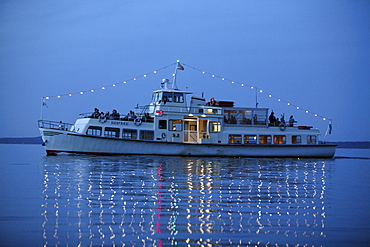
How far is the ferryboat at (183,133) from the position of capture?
3831 centimetres

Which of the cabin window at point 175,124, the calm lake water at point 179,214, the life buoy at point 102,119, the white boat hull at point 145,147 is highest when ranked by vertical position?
the life buoy at point 102,119

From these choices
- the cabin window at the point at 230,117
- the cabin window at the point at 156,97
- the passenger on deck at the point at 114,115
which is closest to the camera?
the passenger on deck at the point at 114,115

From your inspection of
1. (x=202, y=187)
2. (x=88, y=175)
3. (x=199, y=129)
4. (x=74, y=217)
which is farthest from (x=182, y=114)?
(x=74, y=217)

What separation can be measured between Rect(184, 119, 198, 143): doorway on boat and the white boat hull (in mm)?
975

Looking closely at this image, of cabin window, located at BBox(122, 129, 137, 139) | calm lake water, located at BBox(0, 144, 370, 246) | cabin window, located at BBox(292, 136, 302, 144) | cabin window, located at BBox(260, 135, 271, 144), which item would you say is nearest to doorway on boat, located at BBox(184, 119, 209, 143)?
cabin window, located at BBox(122, 129, 137, 139)

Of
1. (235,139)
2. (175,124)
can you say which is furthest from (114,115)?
(235,139)

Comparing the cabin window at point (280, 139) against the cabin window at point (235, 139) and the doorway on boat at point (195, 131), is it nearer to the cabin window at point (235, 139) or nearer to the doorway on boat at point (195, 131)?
the cabin window at point (235, 139)

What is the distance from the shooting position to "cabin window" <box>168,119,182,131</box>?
40812mm

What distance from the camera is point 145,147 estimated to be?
39281 millimetres

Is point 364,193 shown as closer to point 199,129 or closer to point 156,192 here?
point 156,192

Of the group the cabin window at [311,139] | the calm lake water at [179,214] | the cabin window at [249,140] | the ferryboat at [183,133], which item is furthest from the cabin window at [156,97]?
the calm lake water at [179,214]

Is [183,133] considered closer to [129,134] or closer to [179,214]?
[129,134]

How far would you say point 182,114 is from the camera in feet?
135

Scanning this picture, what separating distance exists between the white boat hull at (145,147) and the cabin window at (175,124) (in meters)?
1.66
